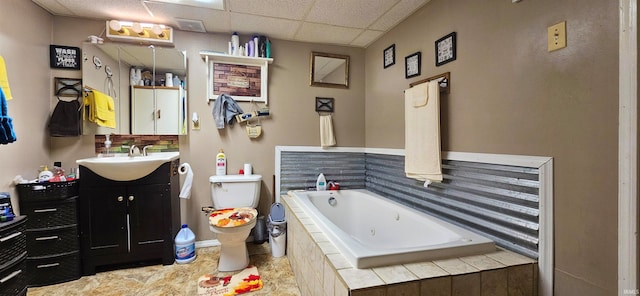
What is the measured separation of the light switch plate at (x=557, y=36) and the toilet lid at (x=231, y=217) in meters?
2.15

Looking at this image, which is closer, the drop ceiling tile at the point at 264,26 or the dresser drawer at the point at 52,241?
the dresser drawer at the point at 52,241

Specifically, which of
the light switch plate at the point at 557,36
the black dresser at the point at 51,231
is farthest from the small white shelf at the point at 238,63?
the light switch plate at the point at 557,36

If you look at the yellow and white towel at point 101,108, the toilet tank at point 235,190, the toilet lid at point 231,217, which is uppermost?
the yellow and white towel at point 101,108

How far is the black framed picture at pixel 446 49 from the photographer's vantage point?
1776 millimetres

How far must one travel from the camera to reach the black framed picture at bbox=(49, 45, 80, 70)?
2.23m

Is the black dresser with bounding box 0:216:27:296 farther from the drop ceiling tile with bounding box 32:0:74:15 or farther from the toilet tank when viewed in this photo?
the drop ceiling tile with bounding box 32:0:74:15

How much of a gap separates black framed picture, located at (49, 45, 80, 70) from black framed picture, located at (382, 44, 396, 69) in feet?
9.19

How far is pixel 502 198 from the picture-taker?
4.79 feet

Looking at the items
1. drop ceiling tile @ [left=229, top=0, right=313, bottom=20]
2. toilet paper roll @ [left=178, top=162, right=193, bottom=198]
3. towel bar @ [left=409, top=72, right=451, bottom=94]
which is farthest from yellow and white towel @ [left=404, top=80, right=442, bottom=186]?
toilet paper roll @ [left=178, top=162, right=193, bottom=198]

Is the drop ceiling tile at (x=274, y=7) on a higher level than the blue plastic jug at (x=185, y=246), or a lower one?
higher

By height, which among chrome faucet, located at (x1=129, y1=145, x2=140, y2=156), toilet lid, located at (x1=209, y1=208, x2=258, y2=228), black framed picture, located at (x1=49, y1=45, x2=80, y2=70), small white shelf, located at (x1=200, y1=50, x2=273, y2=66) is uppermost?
small white shelf, located at (x1=200, y1=50, x2=273, y2=66)

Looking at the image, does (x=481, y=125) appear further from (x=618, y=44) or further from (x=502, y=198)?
(x=618, y=44)

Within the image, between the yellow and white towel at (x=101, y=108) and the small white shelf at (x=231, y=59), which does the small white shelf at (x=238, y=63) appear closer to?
the small white shelf at (x=231, y=59)

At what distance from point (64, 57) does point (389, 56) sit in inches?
114
